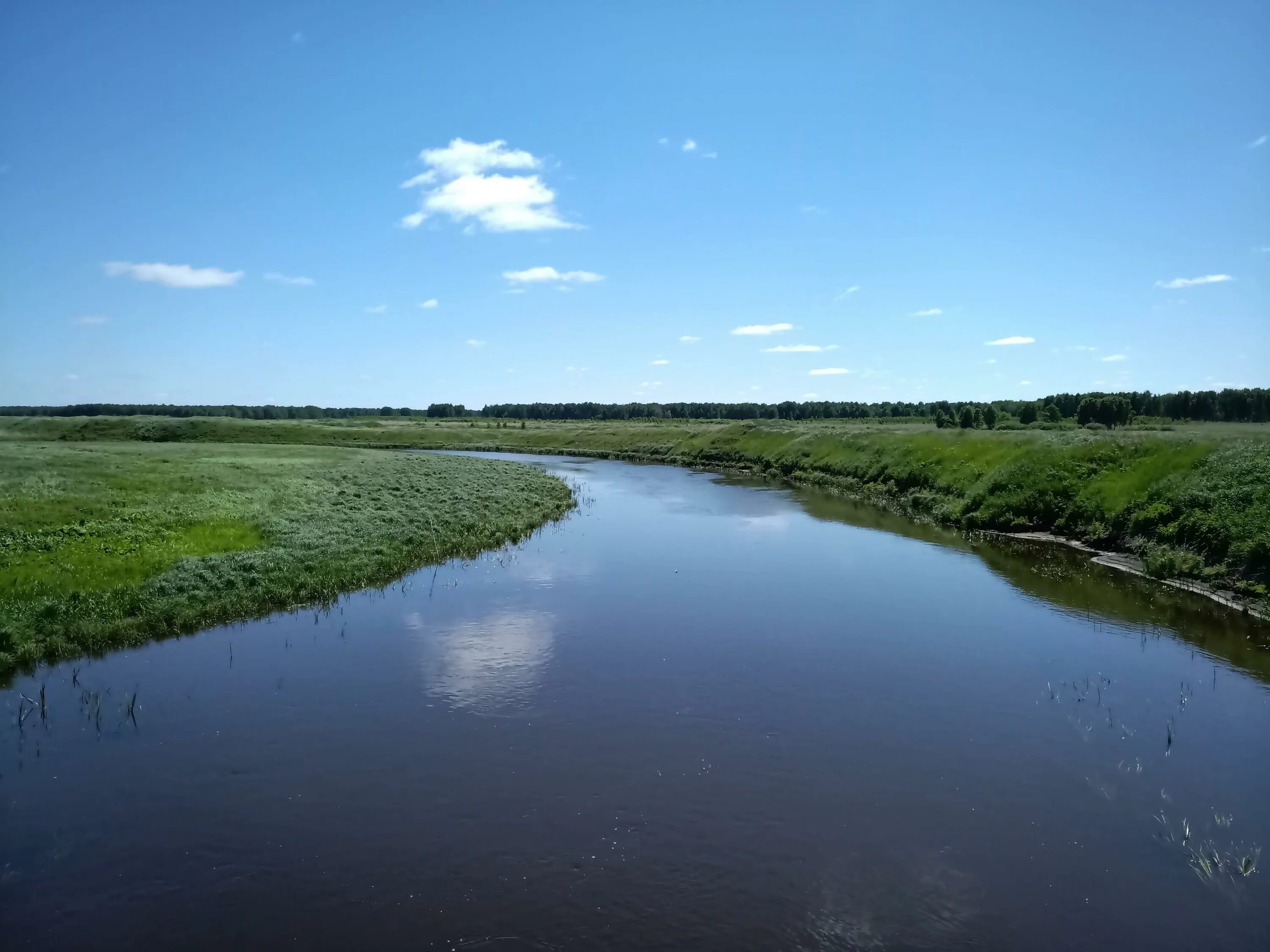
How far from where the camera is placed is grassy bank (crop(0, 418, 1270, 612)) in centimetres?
3062

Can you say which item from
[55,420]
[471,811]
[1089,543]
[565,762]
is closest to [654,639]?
[565,762]

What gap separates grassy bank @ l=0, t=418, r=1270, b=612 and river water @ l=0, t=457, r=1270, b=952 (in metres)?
6.45

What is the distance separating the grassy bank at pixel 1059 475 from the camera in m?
30.6

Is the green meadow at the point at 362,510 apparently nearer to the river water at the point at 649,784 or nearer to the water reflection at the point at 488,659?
the river water at the point at 649,784

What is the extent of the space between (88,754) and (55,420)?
110 m

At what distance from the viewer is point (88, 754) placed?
15109mm

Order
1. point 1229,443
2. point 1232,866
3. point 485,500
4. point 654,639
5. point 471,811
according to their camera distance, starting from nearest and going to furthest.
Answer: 1. point 1232,866
2. point 471,811
3. point 654,639
4. point 1229,443
5. point 485,500

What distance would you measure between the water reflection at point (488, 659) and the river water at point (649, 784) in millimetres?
122

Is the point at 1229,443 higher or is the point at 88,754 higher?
the point at 1229,443

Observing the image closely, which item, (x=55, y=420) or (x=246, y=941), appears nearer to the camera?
(x=246, y=941)

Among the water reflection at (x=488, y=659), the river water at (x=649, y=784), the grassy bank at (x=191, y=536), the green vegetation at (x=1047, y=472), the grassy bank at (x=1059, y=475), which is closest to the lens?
the river water at (x=649, y=784)

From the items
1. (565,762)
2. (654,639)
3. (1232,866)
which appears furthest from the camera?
(654,639)

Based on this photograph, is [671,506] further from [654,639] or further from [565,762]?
[565,762]

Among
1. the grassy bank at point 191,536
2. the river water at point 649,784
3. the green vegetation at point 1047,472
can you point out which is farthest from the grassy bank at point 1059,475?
the grassy bank at point 191,536
